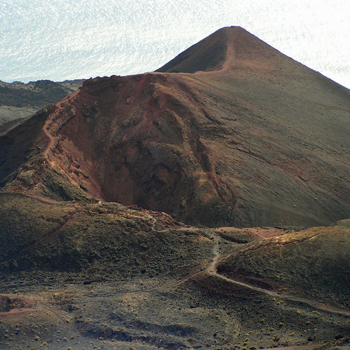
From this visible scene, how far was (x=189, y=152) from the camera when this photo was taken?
125ft

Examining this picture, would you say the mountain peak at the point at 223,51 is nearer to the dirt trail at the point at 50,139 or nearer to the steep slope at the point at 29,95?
the dirt trail at the point at 50,139

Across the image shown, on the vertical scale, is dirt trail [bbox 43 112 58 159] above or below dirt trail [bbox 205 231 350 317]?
above

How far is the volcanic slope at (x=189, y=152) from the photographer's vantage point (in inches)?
1388

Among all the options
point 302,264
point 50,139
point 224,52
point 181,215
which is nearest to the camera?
point 302,264

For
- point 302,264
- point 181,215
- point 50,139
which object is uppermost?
point 50,139

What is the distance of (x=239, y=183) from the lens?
36.5 m

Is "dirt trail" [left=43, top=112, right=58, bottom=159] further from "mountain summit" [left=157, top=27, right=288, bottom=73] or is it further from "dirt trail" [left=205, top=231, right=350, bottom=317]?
"mountain summit" [left=157, top=27, right=288, bottom=73]

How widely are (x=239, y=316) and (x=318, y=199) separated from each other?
16923 mm

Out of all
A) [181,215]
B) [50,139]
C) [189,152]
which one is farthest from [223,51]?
[181,215]

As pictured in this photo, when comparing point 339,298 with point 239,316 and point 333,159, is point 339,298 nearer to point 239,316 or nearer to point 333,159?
point 239,316

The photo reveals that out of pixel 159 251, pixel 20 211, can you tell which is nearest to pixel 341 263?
pixel 159 251

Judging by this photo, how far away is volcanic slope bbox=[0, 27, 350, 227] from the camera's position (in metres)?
35.2

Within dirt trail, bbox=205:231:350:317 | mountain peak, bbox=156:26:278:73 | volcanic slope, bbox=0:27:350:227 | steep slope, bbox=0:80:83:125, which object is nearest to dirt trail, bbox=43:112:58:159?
volcanic slope, bbox=0:27:350:227

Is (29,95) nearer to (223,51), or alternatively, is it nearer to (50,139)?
(223,51)
